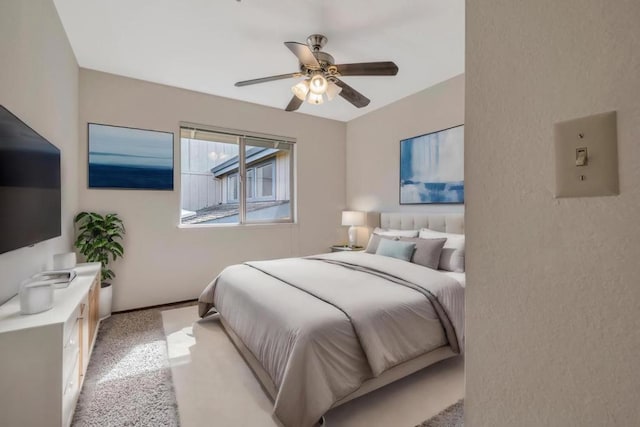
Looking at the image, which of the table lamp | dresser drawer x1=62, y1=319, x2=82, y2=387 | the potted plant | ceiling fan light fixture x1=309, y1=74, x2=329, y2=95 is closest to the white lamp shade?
the table lamp

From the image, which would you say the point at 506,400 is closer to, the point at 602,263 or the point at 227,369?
the point at 602,263

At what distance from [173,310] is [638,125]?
391cm

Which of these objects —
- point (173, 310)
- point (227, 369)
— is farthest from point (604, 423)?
point (173, 310)

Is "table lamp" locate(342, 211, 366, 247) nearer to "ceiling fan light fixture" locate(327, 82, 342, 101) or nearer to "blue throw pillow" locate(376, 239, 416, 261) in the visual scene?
"blue throw pillow" locate(376, 239, 416, 261)

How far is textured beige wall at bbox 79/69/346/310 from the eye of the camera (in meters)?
3.30

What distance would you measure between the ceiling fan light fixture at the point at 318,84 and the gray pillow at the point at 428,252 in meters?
1.78

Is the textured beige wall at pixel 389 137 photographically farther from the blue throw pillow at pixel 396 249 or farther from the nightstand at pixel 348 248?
the blue throw pillow at pixel 396 249

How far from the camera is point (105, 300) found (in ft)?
10.2

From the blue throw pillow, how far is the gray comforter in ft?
1.38

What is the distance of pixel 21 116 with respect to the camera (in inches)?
68.0

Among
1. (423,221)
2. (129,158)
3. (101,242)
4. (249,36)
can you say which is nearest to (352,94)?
(249,36)

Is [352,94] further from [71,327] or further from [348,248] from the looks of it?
[71,327]

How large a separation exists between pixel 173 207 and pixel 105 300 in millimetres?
1229

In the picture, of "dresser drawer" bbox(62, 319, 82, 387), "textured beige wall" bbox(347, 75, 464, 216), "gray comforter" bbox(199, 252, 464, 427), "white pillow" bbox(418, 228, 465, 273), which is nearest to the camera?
"dresser drawer" bbox(62, 319, 82, 387)
